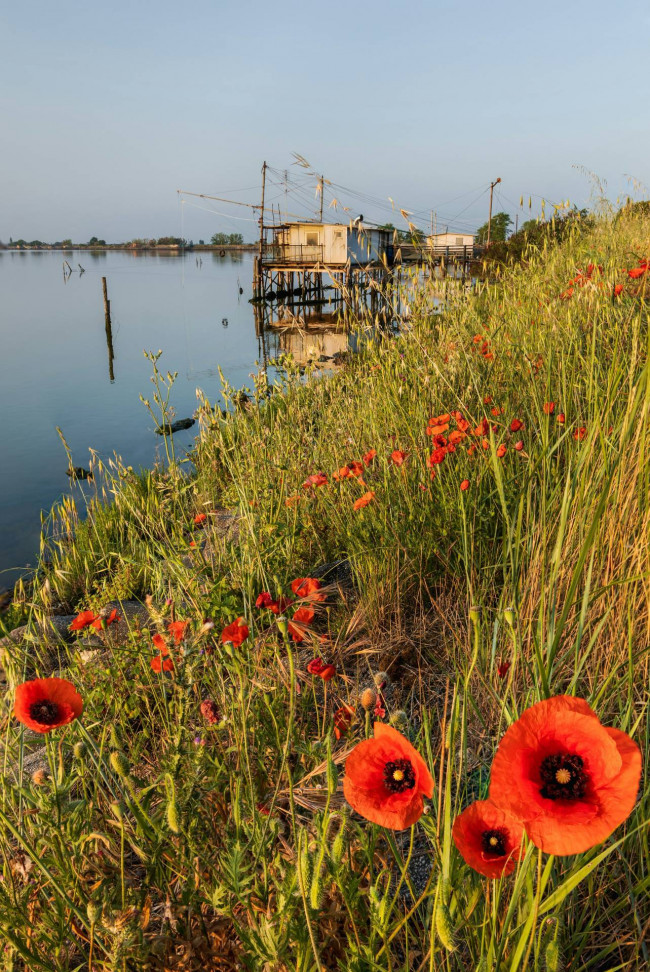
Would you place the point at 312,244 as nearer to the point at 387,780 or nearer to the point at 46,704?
the point at 46,704

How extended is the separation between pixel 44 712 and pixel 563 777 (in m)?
0.89

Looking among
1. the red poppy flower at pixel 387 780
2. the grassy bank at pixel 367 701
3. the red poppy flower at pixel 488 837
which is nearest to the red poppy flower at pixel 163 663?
the grassy bank at pixel 367 701

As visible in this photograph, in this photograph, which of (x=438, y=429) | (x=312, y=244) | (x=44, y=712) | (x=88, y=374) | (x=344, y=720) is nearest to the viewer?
(x=44, y=712)

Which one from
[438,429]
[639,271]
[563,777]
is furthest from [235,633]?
[639,271]

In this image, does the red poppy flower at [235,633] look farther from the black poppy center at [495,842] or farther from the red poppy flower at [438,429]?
the red poppy flower at [438,429]

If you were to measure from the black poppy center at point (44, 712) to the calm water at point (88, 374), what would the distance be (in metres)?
2.93

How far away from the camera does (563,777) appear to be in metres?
0.65

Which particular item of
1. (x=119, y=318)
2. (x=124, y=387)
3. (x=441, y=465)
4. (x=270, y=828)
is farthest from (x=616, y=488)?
(x=119, y=318)

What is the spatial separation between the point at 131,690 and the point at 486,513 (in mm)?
1398

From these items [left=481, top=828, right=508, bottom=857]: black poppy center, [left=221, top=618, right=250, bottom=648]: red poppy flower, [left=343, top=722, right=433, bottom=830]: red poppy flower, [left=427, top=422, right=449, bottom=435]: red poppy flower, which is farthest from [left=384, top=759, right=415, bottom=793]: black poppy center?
[left=427, top=422, right=449, bottom=435]: red poppy flower

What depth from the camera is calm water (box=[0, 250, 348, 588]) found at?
10922 mm

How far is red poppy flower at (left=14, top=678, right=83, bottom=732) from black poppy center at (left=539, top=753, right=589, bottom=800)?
2.68 feet

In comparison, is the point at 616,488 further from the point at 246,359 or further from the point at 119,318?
the point at 119,318

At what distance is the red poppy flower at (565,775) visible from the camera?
0.59 m
